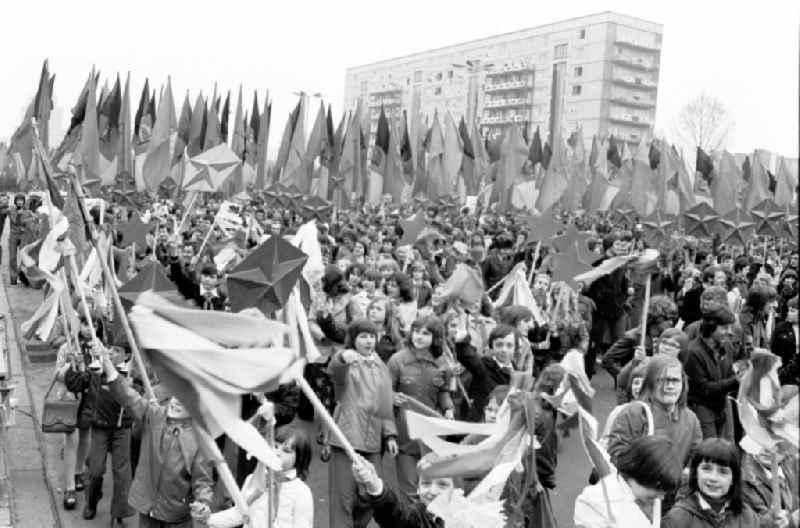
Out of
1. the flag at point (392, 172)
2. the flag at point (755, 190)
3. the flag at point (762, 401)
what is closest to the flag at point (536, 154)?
the flag at point (392, 172)

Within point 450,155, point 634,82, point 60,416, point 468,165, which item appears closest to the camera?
point 60,416

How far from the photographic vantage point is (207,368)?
344 centimetres

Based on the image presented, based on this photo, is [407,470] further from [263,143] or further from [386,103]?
[386,103]

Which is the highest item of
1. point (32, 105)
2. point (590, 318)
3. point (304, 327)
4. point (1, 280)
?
point (32, 105)

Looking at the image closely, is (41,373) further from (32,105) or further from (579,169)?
(579,169)

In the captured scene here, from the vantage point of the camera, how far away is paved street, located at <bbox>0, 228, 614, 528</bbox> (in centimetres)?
665

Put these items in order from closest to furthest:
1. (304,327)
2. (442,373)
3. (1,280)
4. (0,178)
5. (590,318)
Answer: (304,327)
(442,373)
(590,318)
(1,280)
(0,178)

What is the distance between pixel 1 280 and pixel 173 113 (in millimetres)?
5981

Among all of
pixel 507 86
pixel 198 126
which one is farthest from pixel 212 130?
pixel 507 86

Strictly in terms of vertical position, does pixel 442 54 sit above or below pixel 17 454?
above

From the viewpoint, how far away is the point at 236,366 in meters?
3.48

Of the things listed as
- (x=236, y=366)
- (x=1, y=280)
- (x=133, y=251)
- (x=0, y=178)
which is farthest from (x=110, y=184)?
(x=236, y=366)

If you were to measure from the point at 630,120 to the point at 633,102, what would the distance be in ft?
5.55

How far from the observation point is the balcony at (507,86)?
271 feet
